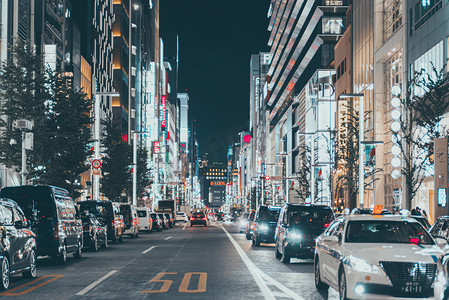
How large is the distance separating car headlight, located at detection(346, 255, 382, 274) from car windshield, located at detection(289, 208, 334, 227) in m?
11.0

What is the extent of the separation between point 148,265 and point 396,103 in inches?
896

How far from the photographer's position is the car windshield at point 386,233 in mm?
12672

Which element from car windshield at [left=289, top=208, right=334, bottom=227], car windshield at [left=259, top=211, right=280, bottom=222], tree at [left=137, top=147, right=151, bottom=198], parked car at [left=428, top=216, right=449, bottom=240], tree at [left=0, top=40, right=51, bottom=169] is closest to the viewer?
parked car at [left=428, top=216, right=449, bottom=240]

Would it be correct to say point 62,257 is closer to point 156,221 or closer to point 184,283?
point 184,283

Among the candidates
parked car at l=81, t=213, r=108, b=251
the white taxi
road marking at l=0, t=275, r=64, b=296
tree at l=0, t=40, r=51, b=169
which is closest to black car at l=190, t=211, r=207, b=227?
tree at l=0, t=40, r=51, b=169

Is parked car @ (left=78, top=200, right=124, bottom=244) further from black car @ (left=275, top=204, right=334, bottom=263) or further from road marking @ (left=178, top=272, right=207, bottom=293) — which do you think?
road marking @ (left=178, top=272, right=207, bottom=293)

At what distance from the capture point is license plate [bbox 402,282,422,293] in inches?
433

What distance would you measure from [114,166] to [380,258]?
5349 cm

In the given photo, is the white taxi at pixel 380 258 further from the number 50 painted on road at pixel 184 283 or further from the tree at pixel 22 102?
the tree at pixel 22 102

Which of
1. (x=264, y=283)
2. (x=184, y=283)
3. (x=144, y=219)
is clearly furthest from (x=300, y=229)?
(x=144, y=219)

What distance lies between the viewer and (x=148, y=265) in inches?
809

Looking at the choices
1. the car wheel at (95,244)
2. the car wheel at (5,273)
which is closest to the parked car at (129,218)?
the car wheel at (95,244)

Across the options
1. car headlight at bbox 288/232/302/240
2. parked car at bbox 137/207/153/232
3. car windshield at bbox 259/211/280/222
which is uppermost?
car windshield at bbox 259/211/280/222

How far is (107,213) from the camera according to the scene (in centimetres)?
3344
